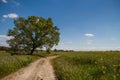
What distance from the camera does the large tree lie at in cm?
5612

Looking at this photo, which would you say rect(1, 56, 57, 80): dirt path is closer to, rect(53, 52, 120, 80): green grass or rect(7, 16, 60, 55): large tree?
rect(53, 52, 120, 80): green grass

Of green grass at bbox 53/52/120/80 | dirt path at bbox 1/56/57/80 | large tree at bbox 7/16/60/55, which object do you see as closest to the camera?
green grass at bbox 53/52/120/80

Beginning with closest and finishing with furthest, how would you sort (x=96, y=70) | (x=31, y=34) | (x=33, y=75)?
1. (x=96, y=70)
2. (x=33, y=75)
3. (x=31, y=34)

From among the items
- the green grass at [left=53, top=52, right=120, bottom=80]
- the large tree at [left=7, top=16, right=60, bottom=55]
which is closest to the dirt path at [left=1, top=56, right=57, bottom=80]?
the green grass at [left=53, top=52, right=120, bottom=80]

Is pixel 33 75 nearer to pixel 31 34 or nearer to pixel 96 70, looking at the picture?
pixel 96 70

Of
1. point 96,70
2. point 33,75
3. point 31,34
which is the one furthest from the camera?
point 31,34

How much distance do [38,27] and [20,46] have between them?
25.1 feet

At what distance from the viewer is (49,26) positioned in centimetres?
5809

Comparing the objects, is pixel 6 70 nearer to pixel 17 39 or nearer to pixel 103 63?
pixel 103 63

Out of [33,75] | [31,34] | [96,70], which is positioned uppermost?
[31,34]

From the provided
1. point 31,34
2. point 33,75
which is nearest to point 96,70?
point 33,75

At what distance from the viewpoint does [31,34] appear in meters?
56.4

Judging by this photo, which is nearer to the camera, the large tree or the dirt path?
the dirt path

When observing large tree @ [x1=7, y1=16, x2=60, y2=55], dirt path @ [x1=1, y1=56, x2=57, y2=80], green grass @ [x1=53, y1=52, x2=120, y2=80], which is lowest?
dirt path @ [x1=1, y1=56, x2=57, y2=80]
